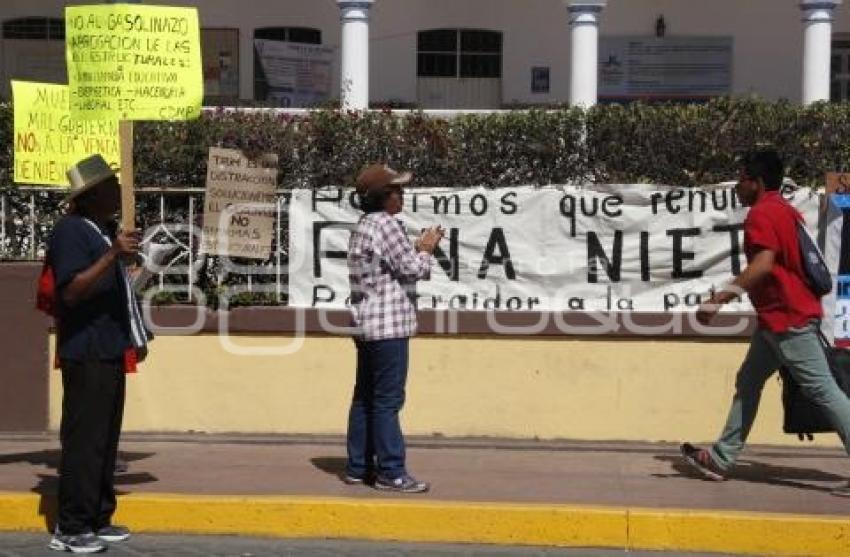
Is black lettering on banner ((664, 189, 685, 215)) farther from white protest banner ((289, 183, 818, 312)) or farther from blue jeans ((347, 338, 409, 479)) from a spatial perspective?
blue jeans ((347, 338, 409, 479))

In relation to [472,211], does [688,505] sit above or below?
below

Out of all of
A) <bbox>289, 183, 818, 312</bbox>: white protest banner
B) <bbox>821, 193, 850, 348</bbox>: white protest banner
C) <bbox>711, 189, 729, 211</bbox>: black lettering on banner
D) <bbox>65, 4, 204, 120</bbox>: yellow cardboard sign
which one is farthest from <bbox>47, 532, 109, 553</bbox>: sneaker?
<bbox>821, 193, 850, 348</bbox>: white protest banner

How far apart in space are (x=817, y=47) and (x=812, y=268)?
853cm

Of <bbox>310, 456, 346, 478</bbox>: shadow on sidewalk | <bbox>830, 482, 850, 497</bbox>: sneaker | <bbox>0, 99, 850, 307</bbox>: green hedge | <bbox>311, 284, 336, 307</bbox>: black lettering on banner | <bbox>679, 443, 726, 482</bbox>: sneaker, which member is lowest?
<bbox>310, 456, 346, 478</bbox>: shadow on sidewalk

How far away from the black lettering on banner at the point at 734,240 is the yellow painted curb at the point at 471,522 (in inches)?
96.5

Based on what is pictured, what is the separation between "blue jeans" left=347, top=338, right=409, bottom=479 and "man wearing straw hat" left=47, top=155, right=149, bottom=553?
1309 millimetres

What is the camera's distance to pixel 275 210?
27.8 ft

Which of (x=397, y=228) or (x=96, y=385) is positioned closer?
(x=96, y=385)

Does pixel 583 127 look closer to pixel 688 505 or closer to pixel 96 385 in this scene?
pixel 688 505

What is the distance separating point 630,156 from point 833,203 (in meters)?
1.43

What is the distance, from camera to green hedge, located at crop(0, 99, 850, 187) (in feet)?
27.7

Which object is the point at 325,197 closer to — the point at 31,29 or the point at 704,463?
the point at 704,463

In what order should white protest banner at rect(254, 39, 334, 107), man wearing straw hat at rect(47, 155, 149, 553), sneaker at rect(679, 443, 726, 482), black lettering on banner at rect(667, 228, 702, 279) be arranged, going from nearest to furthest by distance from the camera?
man wearing straw hat at rect(47, 155, 149, 553) < sneaker at rect(679, 443, 726, 482) < black lettering on banner at rect(667, 228, 702, 279) < white protest banner at rect(254, 39, 334, 107)

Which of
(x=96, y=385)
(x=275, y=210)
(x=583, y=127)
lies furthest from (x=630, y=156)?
(x=96, y=385)
